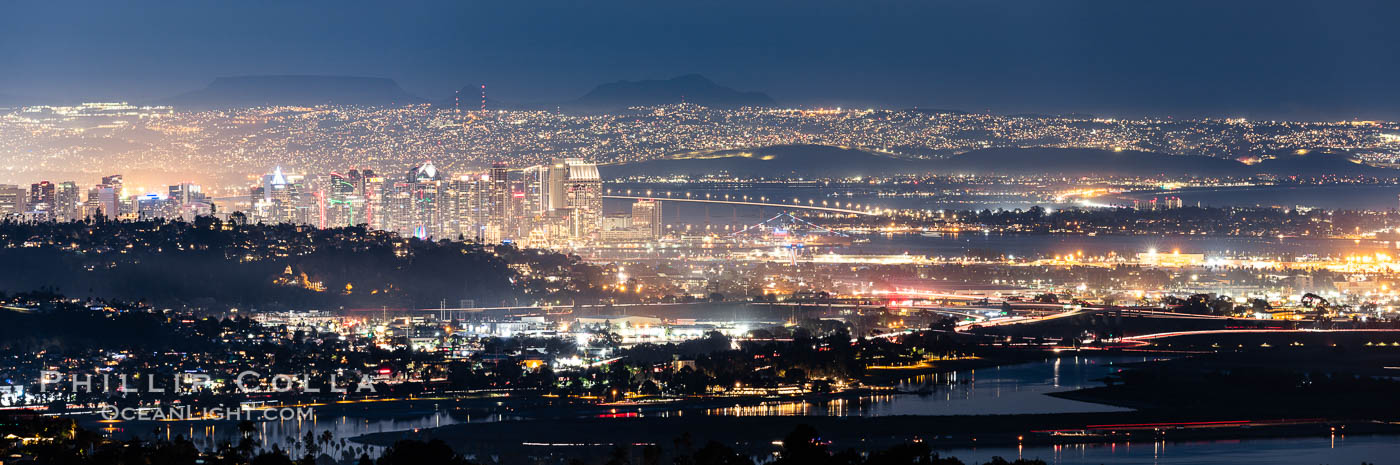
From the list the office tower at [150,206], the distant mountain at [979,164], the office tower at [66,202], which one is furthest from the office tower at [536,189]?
the office tower at [66,202]

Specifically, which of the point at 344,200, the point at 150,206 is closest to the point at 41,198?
the point at 150,206

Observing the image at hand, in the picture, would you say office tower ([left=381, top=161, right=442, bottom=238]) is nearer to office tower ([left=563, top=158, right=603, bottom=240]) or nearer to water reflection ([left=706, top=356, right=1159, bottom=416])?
office tower ([left=563, top=158, right=603, bottom=240])

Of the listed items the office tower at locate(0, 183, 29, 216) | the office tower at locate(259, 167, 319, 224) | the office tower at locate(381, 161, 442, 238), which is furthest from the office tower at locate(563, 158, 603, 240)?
the office tower at locate(0, 183, 29, 216)

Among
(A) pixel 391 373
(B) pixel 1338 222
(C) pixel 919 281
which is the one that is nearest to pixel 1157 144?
(B) pixel 1338 222

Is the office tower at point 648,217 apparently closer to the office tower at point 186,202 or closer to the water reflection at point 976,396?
the office tower at point 186,202

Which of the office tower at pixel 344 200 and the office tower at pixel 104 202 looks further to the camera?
the office tower at pixel 344 200

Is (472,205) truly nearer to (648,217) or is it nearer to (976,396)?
(648,217)
